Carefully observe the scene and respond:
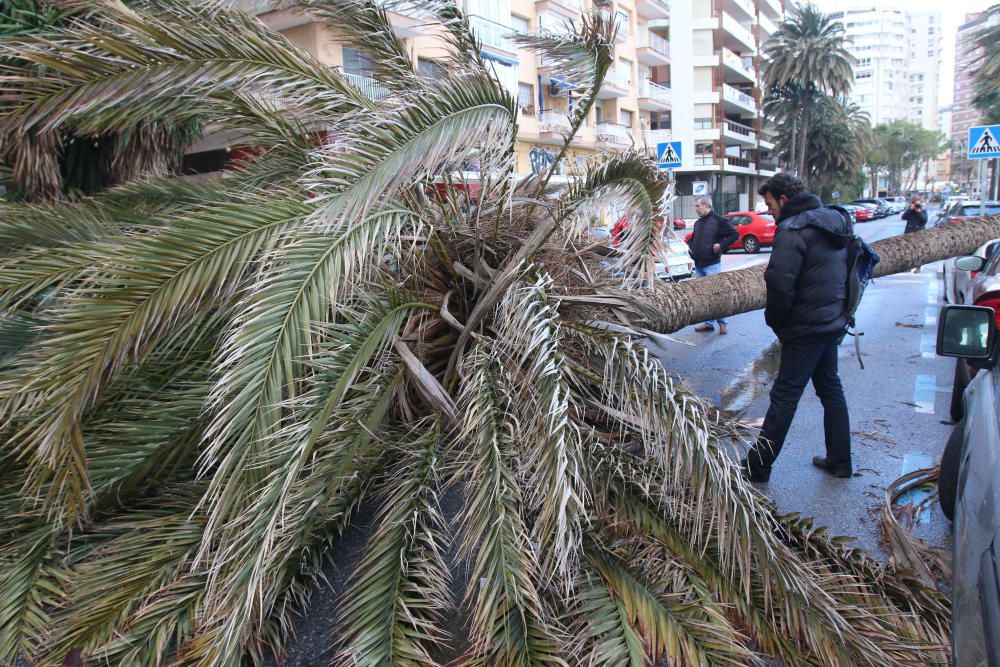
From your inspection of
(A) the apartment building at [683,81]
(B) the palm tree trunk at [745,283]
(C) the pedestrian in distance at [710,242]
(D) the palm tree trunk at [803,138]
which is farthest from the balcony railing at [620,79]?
(C) the pedestrian in distance at [710,242]

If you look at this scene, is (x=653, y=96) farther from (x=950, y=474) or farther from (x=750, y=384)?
(x=950, y=474)

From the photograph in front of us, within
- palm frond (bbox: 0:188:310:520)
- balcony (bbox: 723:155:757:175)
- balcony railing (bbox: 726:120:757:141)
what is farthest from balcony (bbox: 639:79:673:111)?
palm frond (bbox: 0:188:310:520)

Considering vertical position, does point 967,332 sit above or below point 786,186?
below

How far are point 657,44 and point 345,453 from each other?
44.2 m

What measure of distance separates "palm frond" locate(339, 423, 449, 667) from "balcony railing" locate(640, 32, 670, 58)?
42.1m

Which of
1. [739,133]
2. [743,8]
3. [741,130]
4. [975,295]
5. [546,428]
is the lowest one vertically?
[546,428]

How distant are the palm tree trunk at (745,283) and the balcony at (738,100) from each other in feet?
129

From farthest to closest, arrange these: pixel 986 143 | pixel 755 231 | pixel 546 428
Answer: pixel 755 231 < pixel 986 143 < pixel 546 428

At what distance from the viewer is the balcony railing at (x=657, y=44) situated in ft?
132

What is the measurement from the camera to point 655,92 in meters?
40.9

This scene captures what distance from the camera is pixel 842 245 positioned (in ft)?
12.9

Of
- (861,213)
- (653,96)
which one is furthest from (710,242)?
(861,213)

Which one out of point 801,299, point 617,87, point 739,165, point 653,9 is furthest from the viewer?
point 739,165

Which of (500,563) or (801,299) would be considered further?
(801,299)
